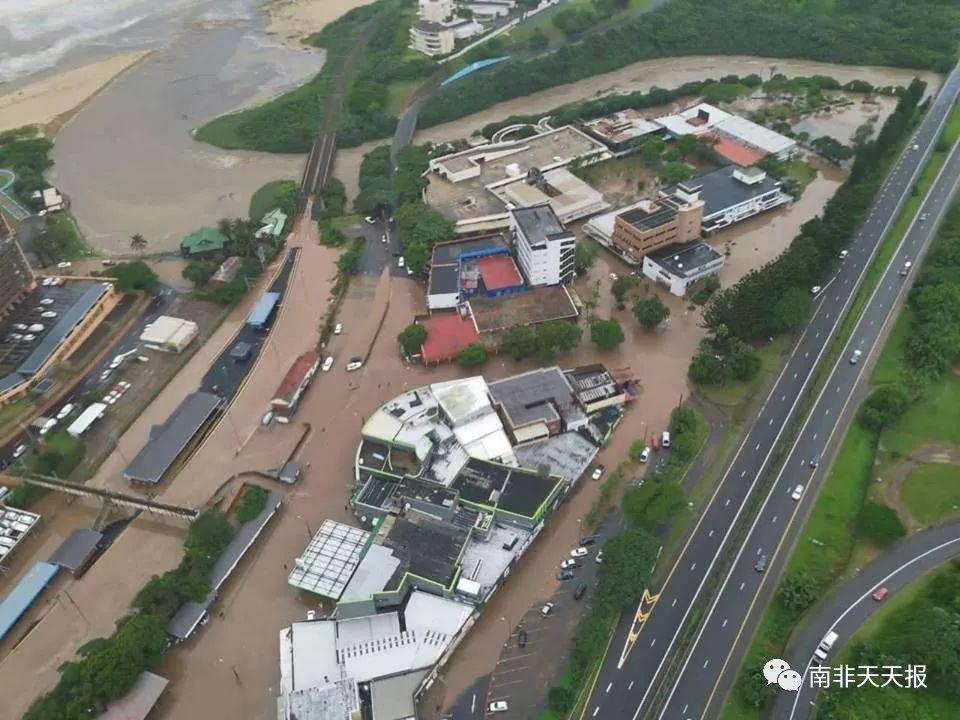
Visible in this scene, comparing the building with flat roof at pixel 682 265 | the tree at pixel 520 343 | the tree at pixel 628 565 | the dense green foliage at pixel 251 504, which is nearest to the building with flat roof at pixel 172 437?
the dense green foliage at pixel 251 504

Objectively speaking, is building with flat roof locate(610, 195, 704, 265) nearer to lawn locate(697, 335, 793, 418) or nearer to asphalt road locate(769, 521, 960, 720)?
lawn locate(697, 335, 793, 418)

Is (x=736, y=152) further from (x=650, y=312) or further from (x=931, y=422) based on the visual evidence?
(x=931, y=422)

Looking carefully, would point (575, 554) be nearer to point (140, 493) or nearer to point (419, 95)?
point (140, 493)

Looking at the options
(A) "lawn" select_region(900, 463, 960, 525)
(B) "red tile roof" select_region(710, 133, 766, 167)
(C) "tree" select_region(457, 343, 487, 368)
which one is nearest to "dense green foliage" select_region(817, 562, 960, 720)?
(A) "lawn" select_region(900, 463, 960, 525)

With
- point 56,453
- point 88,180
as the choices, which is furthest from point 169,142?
point 56,453

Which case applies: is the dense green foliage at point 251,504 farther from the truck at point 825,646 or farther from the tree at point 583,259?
the tree at point 583,259

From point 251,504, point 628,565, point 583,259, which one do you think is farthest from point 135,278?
point 628,565
